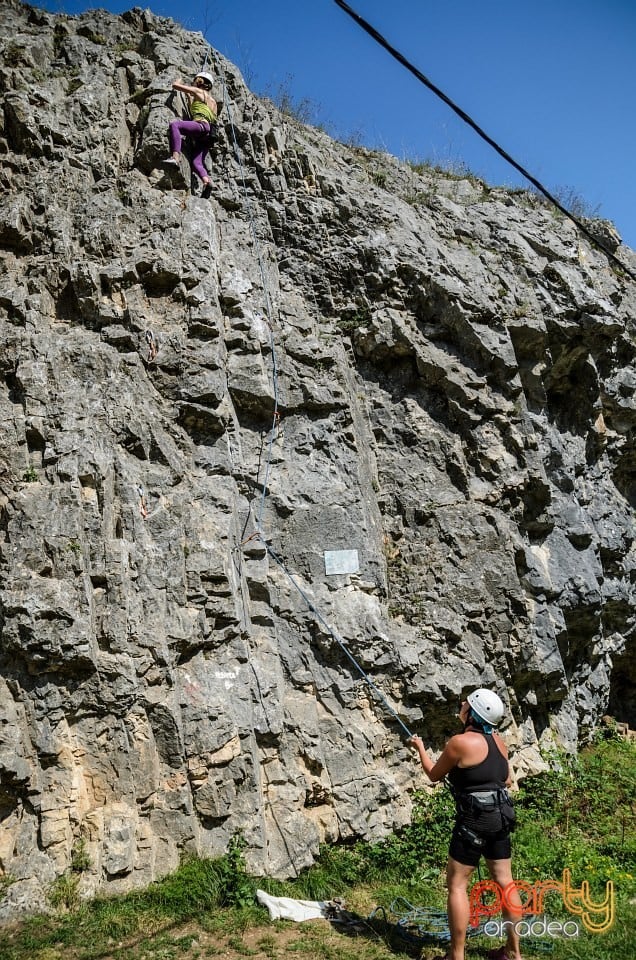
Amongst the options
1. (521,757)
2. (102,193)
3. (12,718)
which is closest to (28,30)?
(102,193)

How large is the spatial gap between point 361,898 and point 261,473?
15.0ft

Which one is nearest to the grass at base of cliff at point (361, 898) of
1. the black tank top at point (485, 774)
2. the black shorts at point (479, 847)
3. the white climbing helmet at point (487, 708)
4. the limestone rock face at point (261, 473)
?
the limestone rock face at point (261, 473)

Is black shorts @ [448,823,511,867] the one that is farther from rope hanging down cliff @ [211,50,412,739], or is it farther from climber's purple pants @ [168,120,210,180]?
climber's purple pants @ [168,120,210,180]

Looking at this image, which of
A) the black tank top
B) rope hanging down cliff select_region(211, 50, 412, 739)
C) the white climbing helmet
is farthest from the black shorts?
rope hanging down cliff select_region(211, 50, 412, 739)

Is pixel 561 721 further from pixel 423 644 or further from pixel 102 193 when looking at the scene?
pixel 102 193

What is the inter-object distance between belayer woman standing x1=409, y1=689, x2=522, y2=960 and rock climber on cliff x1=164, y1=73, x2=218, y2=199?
7760 mm

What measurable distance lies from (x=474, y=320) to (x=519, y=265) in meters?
1.87

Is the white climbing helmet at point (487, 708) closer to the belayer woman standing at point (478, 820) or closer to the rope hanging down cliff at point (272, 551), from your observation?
the belayer woman standing at point (478, 820)

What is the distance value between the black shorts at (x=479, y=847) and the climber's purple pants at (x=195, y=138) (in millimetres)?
8400

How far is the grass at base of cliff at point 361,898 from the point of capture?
4941 millimetres

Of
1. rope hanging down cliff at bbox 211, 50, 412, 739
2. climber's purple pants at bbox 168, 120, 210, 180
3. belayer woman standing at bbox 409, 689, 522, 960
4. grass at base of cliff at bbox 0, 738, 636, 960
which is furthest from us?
climber's purple pants at bbox 168, 120, 210, 180

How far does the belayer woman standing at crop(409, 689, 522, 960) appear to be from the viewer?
4457 millimetres

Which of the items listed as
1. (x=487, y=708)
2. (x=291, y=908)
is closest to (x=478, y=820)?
(x=487, y=708)

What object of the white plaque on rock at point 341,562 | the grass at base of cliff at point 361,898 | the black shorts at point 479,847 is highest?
the white plaque on rock at point 341,562
